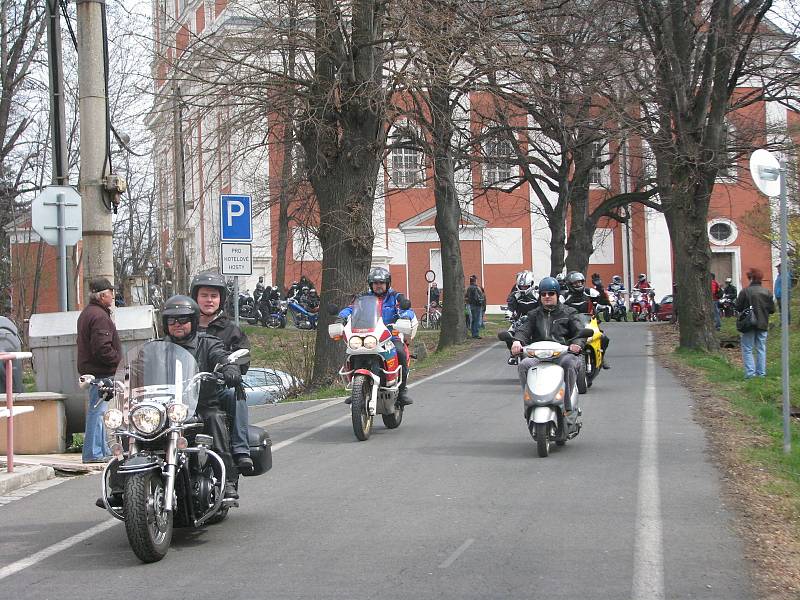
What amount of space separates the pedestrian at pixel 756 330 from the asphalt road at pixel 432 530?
7279mm

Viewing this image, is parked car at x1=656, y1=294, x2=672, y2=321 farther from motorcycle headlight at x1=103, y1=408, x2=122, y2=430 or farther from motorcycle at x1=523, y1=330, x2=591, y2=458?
motorcycle headlight at x1=103, y1=408, x2=122, y2=430

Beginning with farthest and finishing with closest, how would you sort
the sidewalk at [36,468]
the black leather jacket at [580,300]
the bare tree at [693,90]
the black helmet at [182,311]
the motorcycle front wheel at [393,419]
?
the bare tree at [693,90]
the black leather jacket at [580,300]
the motorcycle front wheel at [393,419]
the sidewalk at [36,468]
the black helmet at [182,311]

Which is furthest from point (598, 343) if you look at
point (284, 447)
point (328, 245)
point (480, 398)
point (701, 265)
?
point (701, 265)

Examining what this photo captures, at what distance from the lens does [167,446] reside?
269 inches

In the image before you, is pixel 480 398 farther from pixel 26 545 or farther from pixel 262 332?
pixel 262 332

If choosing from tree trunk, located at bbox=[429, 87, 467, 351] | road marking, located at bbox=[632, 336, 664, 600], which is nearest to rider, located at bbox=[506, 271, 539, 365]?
road marking, located at bbox=[632, 336, 664, 600]

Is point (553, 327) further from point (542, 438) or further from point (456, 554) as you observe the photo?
point (456, 554)

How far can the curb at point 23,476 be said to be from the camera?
9.80 meters

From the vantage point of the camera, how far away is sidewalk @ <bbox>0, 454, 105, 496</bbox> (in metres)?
9.95

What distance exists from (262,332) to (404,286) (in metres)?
21.8

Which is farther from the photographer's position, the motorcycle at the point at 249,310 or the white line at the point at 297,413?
the motorcycle at the point at 249,310

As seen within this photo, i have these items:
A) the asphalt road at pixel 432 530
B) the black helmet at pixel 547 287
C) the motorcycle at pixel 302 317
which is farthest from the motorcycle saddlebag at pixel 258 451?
the motorcycle at pixel 302 317

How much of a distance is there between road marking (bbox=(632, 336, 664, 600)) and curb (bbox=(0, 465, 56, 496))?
5.34 m

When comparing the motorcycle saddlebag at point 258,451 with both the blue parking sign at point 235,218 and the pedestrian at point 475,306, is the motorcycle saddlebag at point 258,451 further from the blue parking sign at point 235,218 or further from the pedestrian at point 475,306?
the pedestrian at point 475,306
